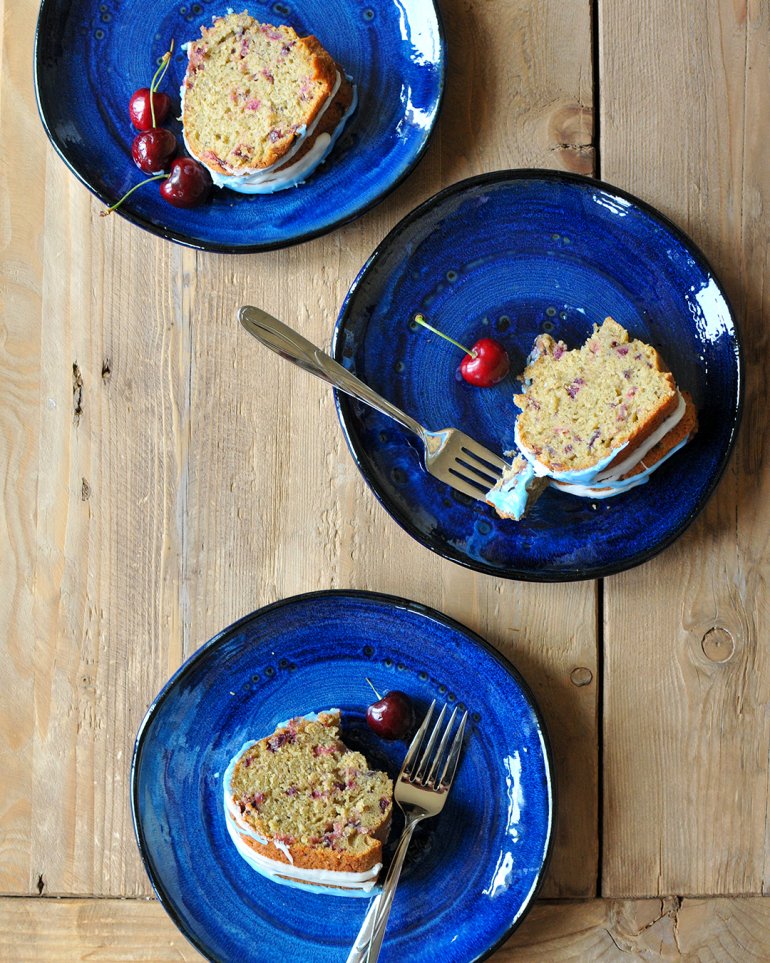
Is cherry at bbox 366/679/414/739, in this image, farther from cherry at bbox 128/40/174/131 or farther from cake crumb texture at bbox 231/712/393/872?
cherry at bbox 128/40/174/131

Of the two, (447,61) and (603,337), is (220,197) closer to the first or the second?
(447,61)

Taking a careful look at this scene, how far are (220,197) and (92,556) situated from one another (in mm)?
572

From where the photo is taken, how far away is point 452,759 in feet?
4.89

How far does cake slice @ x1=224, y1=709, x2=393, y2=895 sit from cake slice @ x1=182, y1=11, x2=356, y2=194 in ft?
2.61

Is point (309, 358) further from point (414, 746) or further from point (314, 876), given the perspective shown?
point (314, 876)

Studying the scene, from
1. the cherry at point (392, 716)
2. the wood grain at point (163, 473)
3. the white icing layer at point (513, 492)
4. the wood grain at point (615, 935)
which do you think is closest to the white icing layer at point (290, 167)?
the wood grain at point (163, 473)

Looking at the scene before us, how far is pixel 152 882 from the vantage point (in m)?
1.47

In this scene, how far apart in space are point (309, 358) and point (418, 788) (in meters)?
0.62

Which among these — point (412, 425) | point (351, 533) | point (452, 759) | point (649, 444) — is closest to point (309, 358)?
point (412, 425)

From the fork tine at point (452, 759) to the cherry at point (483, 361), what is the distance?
479mm

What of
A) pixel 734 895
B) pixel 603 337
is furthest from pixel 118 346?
pixel 734 895

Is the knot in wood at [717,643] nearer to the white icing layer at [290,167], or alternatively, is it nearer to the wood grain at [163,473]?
the wood grain at [163,473]

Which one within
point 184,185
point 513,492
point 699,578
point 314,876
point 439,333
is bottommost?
point 314,876

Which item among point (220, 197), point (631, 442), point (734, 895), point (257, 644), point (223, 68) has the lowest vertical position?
point (734, 895)
